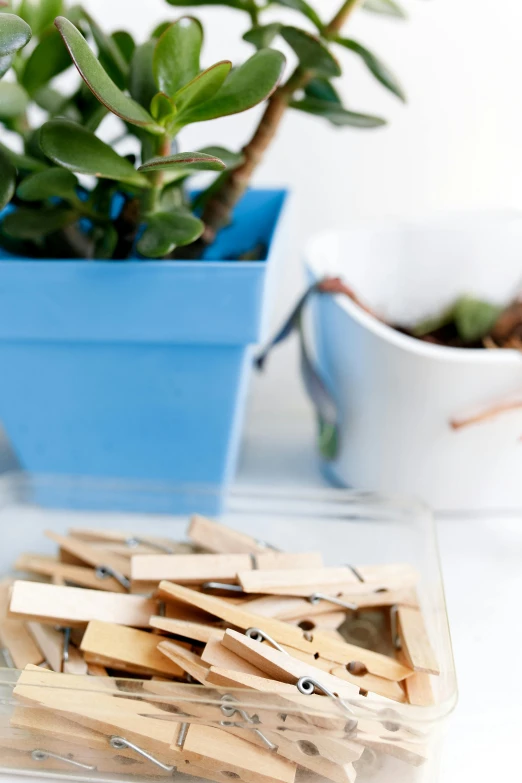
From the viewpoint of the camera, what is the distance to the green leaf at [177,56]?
30 centimetres

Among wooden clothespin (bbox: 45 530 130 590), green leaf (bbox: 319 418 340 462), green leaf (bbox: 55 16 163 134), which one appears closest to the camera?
green leaf (bbox: 55 16 163 134)

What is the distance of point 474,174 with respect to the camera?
1.84ft

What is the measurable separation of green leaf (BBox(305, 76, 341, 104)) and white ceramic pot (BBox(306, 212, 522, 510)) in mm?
98

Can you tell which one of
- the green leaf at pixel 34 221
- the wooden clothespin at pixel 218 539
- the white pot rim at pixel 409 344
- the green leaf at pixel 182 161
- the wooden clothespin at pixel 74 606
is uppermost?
the green leaf at pixel 182 161

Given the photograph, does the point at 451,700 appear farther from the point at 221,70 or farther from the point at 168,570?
the point at 221,70

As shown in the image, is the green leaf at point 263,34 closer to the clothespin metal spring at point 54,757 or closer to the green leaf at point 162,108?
the green leaf at point 162,108

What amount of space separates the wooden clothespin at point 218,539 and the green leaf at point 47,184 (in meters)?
0.17

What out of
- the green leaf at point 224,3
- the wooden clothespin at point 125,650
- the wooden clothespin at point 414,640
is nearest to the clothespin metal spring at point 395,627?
the wooden clothespin at point 414,640

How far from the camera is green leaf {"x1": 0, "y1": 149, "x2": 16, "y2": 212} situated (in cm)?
32

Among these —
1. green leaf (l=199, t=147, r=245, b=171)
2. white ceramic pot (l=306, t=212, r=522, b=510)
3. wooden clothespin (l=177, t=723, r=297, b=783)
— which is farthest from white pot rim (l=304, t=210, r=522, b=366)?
wooden clothespin (l=177, t=723, r=297, b=783)

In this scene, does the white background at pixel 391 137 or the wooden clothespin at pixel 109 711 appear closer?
the wooden clothespin at pixel 109 711

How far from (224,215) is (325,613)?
0.22 meters

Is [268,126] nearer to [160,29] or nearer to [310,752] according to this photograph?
[160,29]

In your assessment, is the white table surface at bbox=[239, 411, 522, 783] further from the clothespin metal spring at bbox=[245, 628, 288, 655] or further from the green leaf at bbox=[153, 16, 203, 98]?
the green leaf at bbox=[153, 16, 203, 98]
